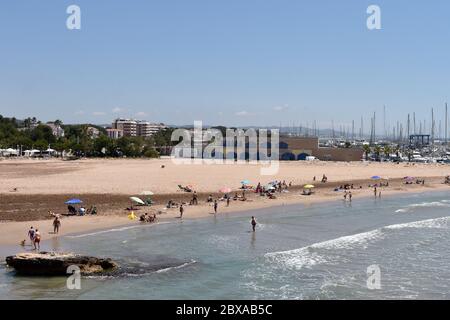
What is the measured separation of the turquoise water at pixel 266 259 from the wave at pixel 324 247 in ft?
0.15

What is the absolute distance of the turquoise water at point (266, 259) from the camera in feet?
56.6

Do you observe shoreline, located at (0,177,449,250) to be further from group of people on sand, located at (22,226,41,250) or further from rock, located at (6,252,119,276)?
rock, located at (6,252,119,276)

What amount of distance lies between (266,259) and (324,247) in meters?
4.18

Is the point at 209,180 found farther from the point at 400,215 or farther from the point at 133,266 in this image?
the point at 133,266

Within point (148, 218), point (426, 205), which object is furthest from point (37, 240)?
point (426, 205)

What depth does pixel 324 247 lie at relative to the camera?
2522 centimetres

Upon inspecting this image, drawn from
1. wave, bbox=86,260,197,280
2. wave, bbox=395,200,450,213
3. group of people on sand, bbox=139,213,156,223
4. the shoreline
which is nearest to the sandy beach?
the shoreline

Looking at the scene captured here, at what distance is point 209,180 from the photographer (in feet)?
189

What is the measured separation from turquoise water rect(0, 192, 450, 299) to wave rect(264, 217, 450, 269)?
0.15ft

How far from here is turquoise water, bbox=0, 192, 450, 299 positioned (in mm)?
17266

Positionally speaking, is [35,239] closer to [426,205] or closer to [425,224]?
[425,224]
